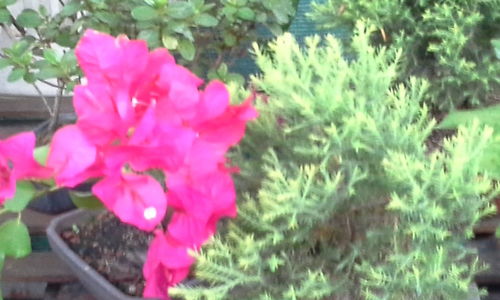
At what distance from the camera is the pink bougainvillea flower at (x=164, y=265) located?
1.86 feet

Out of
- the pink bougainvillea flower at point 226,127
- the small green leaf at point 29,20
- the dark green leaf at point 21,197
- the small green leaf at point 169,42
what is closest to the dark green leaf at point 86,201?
the dark green leaf at point 21,197

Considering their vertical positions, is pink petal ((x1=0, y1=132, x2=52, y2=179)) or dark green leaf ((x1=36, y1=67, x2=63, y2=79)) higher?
pink petal ((x1=0, y1=132, x2=52, y2=179))

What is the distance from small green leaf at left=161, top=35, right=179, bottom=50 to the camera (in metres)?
0.90

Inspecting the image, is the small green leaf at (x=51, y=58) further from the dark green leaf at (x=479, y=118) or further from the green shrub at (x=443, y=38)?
the dark green leaf at (x=479, y=118)

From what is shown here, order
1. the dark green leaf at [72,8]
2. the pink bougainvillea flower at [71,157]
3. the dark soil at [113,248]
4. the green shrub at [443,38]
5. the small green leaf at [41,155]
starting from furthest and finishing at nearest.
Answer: the dark green leaf at [72,8]
the green shrub at [443,38]
the dark soil at [113,248]
the small green leaf at [41,155]
the pink bougainvillea flower at [71,157]

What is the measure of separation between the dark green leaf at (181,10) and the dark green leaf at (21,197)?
37 cm

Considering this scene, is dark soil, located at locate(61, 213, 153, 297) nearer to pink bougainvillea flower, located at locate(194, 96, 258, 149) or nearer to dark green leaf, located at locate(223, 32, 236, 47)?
pink bougainvillea flower, located at locate(194, 96, 258, 149)

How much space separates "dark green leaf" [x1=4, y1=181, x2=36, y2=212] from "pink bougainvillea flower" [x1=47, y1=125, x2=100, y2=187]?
91 mm

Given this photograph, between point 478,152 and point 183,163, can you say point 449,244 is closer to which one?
point 478,152

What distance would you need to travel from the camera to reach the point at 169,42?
2.97ft

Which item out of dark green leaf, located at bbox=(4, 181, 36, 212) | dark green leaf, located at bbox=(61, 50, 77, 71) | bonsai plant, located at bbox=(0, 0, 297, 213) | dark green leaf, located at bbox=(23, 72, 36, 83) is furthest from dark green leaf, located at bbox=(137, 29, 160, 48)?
dark green leaf, located at bbox=(4, 181, 36, 212)

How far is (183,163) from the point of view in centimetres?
52

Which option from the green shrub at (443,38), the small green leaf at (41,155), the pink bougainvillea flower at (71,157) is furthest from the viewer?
the green shrub at (443,38)

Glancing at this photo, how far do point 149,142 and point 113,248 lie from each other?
1.01 feet
